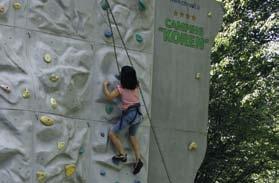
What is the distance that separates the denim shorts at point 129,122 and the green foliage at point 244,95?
642 centimetres

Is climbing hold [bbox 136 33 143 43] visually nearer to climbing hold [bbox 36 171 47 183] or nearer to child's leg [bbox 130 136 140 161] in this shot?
child's leg [bbox 130 136 140 161]

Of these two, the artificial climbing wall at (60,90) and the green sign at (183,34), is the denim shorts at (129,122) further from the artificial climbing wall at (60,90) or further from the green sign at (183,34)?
the green sign at (183,34)

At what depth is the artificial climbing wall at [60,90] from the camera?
7.28 meters

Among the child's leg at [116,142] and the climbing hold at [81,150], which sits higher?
the child's leg at [116,142]

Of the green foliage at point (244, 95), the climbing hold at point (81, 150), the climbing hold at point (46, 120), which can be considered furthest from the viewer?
the green foliage at point (244, 95)

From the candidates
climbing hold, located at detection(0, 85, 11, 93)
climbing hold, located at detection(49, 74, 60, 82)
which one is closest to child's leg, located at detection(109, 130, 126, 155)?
climbing hold, located at detection(49, 74, 60, 82)

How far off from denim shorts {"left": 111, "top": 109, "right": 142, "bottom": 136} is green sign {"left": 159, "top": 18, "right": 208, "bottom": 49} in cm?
157

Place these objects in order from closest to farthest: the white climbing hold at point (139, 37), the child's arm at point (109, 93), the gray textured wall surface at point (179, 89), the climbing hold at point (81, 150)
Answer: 1. the climbing hold at point (81, 150)
2. the child's arm at point (109, 93)
3. the white climbing hold at point (139, 37)
4. the gray textured wall surface at point (179, 89)

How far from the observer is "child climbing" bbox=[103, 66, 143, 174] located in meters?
8.15

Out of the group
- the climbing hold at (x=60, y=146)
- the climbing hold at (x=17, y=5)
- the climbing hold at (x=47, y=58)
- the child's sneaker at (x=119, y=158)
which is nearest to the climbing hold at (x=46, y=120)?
the climbing hold at (x=60, y=146)

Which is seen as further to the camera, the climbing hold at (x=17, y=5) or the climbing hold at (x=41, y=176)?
the climbing hold at (x=17, y=5)

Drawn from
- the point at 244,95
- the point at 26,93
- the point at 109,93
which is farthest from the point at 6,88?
the point at 244,95

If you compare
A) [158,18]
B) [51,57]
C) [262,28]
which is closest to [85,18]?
[51,57]

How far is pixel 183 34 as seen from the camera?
953 centimetres
